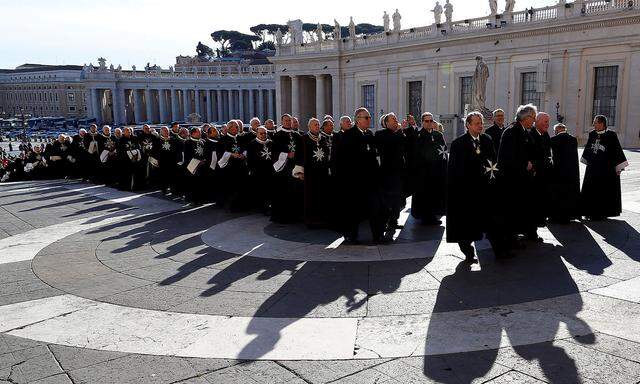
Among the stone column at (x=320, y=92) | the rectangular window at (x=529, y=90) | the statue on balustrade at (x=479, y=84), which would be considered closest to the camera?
the statue on balustrade at (x=479, y=84)

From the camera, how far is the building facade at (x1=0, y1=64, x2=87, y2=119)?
468ft

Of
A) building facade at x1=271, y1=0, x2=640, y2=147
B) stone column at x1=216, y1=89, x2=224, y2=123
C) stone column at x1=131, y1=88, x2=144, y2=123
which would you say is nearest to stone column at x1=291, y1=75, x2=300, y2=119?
building facade at x1=271, y1=0, x2=640, y2=147

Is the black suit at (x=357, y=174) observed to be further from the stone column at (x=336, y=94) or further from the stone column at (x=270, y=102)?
the stone column at (x=270, y=102)

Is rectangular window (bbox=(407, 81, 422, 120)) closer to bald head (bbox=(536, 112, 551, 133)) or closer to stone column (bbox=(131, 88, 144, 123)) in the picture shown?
bald head (bbox=(536, 112, 551, 133))

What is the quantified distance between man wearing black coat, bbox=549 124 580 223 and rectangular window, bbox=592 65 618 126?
2770 centimetres

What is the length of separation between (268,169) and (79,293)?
6.03 m

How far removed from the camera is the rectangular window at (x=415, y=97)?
156 feet

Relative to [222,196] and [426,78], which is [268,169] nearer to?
[222,196]

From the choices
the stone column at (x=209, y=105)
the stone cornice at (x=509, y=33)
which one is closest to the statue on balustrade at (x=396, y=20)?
the stone cornice at (x=509, y=33)

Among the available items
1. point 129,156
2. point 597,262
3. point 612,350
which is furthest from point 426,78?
point 612,350

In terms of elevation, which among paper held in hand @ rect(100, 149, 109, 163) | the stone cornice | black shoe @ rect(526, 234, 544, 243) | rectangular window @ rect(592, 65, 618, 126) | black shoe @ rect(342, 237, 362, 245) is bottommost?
black shoe @ rect(342, 237, 362, 245)

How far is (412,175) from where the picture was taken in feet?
35.5

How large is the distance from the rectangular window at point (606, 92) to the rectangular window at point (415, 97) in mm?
15409

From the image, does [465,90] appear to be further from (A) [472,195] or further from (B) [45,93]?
(B) [45,93]
